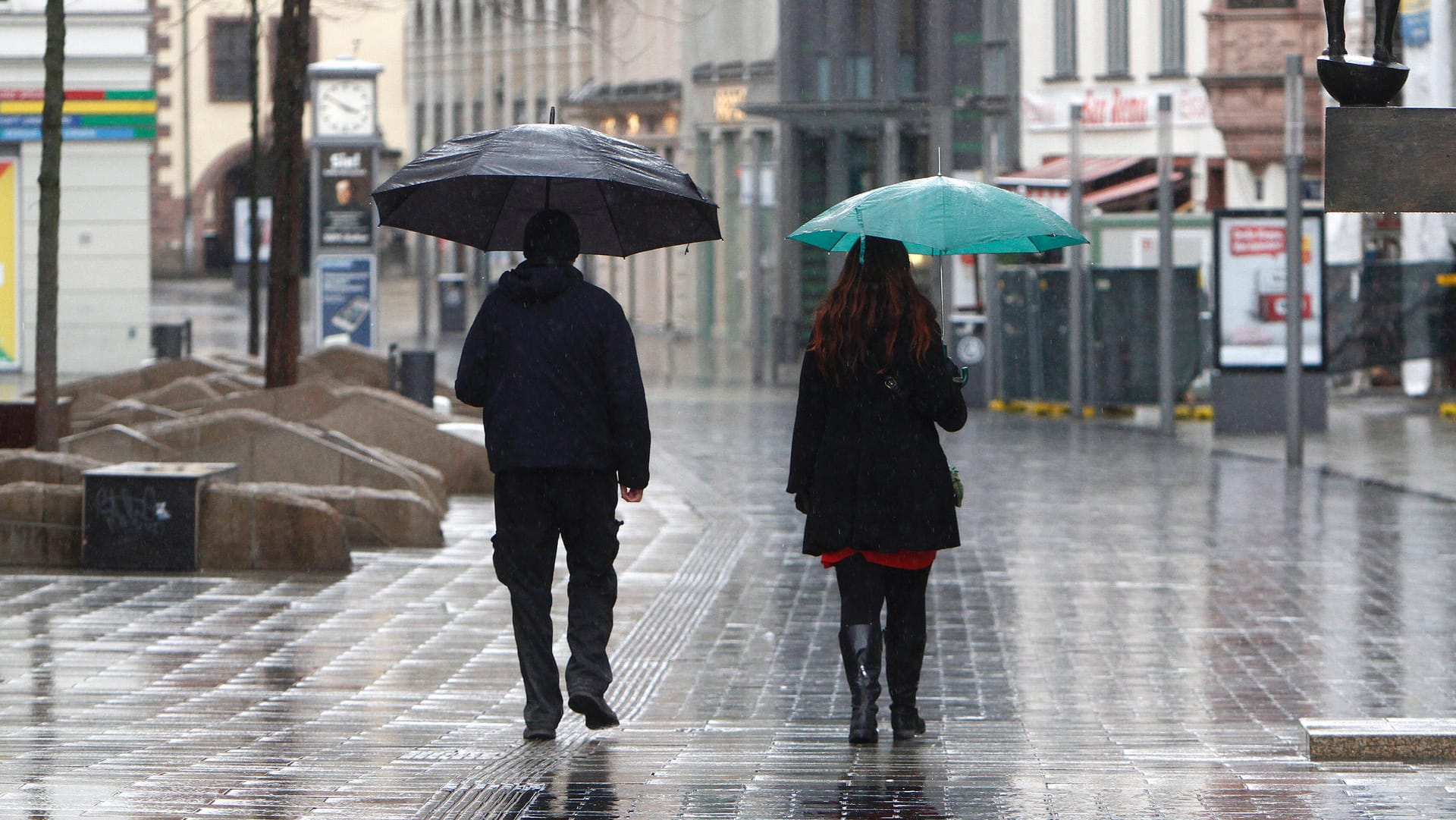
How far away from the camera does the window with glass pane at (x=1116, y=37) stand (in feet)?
132

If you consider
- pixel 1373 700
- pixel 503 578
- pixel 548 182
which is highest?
pixel 548 182

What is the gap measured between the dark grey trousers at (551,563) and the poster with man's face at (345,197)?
18.0 m

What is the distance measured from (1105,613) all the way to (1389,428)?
1201cm

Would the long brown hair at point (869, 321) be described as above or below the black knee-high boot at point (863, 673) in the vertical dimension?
above

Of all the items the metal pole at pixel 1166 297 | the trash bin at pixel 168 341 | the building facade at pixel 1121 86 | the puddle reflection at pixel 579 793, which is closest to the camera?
the puddle reflection at pixel 579 793

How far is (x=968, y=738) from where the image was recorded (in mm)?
7020

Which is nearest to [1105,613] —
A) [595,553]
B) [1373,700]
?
[1373,700]

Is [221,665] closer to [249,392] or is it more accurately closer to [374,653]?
[374,653]

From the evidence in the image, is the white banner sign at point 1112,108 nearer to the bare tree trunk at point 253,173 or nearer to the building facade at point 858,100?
the building facade at point 858,100


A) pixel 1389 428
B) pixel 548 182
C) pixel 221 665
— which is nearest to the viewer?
pixel 548 182

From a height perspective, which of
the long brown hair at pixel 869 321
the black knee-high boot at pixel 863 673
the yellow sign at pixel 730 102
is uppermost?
the yellow sign at pixel 730 102

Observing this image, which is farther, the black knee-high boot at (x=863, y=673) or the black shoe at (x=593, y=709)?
the black shoe at (x=593, y=709)

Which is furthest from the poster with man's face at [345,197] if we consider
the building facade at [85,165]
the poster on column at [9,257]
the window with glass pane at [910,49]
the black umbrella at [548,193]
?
the black umbrella at [548,193]

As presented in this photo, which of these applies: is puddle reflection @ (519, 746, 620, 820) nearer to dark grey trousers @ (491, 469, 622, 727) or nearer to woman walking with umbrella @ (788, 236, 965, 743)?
dark grey trousers @ (491, 469, 622, 727)
